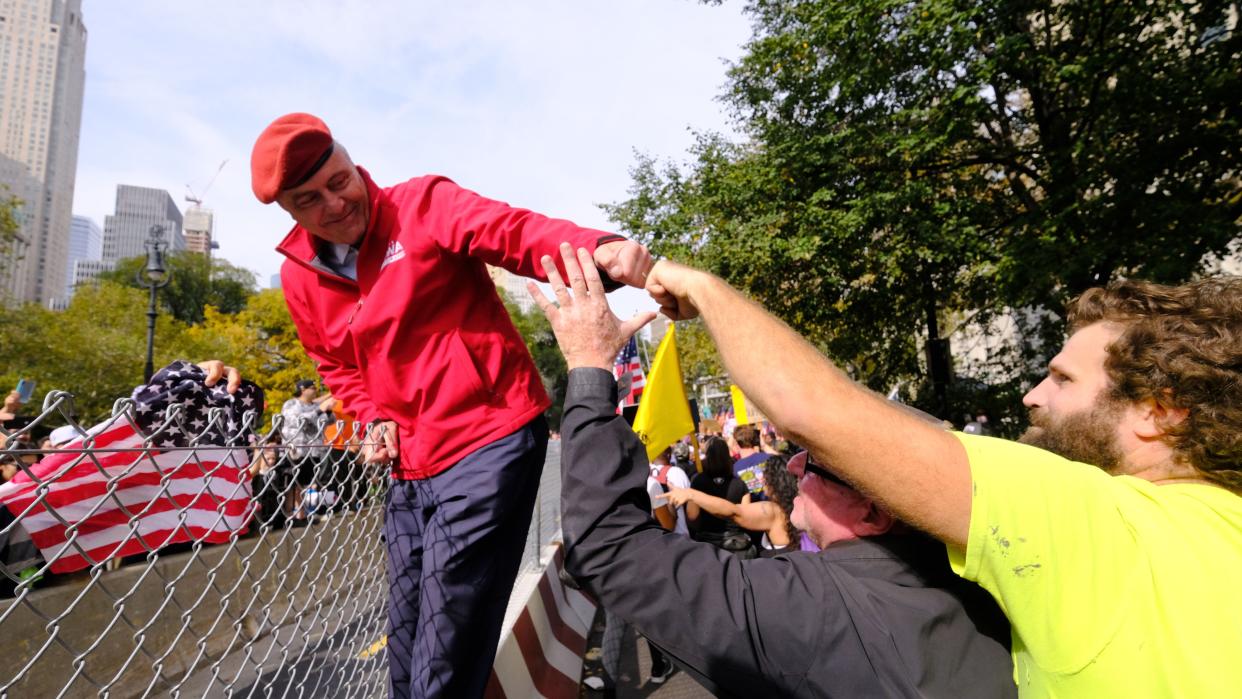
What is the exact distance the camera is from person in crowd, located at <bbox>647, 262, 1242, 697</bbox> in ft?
3.88

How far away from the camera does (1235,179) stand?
34.4 feet

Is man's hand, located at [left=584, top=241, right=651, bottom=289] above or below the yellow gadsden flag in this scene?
above

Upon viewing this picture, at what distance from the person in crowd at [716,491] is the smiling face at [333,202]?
14.4 ft

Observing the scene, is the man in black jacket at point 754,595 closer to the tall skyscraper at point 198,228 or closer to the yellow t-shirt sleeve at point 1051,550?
the yellow t-shirt sleeve at point 1051,550

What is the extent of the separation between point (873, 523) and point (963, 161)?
13518 mm

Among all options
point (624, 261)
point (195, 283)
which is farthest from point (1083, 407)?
point (195, 283)

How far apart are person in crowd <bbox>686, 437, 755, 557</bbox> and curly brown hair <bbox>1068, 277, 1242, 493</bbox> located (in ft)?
14.9

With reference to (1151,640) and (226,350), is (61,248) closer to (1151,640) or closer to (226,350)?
(226,350)

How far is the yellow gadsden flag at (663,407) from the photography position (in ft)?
16.1

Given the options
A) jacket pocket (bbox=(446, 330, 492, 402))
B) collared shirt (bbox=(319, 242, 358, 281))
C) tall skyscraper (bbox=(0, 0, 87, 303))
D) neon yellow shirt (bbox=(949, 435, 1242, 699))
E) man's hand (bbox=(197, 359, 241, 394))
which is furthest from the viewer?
tall skyscraper (bbox=(0, 0, 87, 303))

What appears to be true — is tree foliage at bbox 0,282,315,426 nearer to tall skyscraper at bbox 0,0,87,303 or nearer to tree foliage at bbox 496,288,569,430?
tree foliage at bbox 496,288,569,430

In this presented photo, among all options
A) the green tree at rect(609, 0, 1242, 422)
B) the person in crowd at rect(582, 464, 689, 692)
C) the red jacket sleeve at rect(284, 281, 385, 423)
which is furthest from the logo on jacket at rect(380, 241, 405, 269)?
the green tree at rect(609, 0, 1242, 422)

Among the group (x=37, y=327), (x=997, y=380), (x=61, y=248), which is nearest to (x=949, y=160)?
(x=997, y=380)

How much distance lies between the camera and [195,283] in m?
63.1
